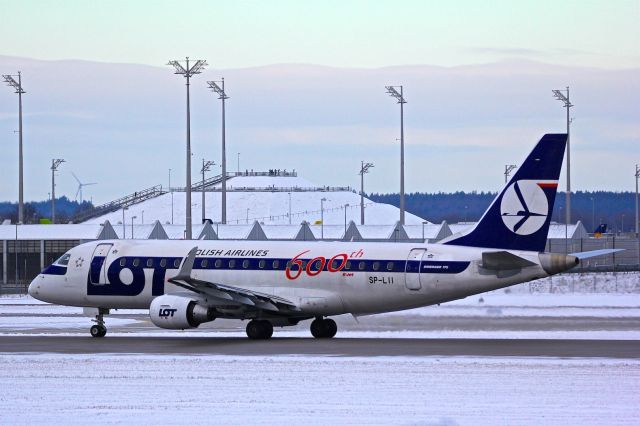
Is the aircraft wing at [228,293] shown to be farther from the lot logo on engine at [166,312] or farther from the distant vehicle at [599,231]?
the distant vehicle at [599,231]

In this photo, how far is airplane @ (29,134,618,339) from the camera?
36062mm

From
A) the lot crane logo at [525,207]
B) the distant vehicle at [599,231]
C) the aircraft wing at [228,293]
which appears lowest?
the aircraft wing at [228,293]

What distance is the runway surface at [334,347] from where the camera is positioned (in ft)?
104

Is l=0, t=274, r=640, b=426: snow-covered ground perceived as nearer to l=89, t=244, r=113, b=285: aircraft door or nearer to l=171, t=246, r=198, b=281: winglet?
l=171, t=246, r=198, b=281: winglet

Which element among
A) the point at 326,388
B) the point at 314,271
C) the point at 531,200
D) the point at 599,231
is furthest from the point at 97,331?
the point at 599,231

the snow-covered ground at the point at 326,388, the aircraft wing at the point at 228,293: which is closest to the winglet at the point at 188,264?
the aircraft wing at the point at 228,293

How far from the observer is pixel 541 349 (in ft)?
106

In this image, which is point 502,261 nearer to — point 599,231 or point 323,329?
point 323,329

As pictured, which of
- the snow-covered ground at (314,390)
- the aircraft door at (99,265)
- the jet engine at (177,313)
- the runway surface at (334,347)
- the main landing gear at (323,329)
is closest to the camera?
the snow-covered ground at (314,390)

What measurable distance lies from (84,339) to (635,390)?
1963 centimetres

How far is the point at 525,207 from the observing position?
36062 millimetres

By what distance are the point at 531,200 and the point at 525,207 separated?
0.27m

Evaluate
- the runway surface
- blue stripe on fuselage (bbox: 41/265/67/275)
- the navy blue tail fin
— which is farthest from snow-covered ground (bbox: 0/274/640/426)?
blue stripe on fuselage (bbox: 41/265/67/275)

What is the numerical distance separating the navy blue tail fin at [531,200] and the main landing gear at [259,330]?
7.41 m
